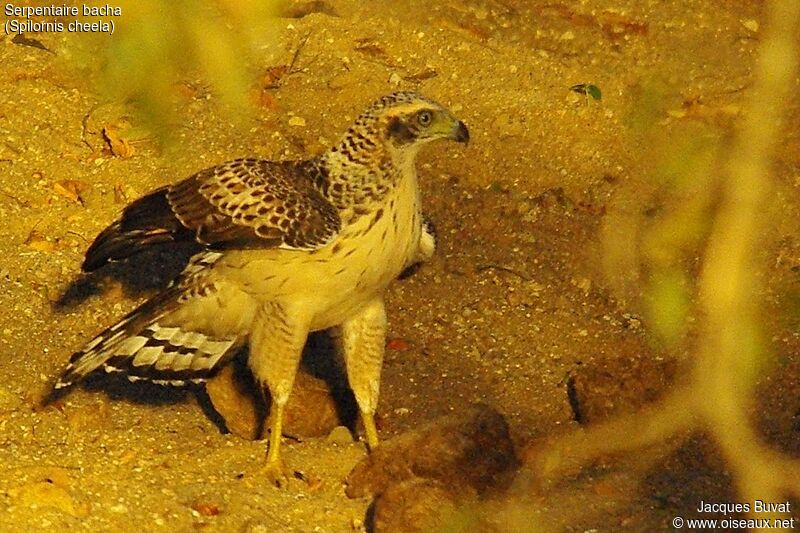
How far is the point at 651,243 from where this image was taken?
3719 millimetres

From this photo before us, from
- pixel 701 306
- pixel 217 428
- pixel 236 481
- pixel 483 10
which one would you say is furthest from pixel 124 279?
pixel 701 306

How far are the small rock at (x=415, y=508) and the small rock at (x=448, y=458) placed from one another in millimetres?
267

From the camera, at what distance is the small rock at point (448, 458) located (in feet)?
21.9

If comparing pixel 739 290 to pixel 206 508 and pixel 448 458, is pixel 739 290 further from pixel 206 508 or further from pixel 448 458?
pixel 206 508

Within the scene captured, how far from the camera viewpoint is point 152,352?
698 centimetres

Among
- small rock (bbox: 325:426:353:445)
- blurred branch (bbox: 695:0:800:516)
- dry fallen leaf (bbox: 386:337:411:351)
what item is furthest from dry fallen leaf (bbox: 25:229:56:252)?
blurred branch (bbox: 695:0:800:516)

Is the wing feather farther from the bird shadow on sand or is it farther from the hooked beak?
the bird shadow on sand

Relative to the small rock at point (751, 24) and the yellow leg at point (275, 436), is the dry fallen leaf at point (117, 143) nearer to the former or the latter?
the yellow leg at point (275, 436)

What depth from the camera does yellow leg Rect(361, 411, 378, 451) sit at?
7.00 meters

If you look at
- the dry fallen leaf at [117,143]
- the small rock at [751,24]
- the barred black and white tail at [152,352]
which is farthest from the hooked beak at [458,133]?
the dry fallen leaf at [117,143]

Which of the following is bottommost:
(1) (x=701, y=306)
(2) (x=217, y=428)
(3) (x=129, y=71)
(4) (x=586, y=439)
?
(2) (x=217, y=428)

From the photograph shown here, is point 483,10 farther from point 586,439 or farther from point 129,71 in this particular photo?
point 129,71

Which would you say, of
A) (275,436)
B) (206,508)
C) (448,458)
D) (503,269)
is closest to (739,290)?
(448,458)

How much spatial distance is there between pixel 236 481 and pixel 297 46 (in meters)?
4.25
